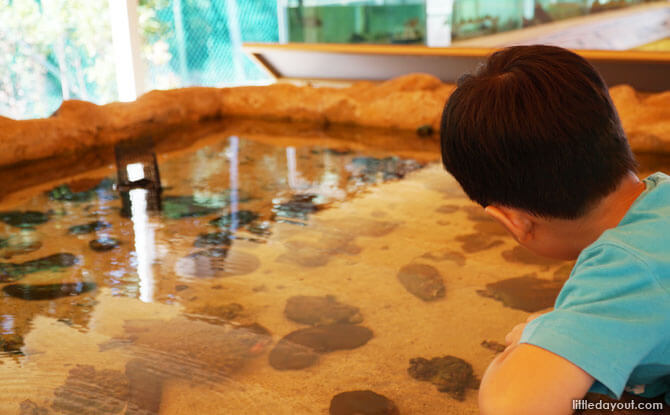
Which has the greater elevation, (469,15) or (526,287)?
(469,15)

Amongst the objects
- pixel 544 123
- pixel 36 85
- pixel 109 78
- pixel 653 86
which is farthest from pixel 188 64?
pixel 544 123

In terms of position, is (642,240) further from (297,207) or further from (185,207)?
(185,207)

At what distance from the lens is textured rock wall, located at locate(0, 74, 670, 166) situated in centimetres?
369

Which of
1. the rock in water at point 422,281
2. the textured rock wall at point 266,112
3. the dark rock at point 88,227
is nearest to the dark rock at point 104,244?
the dark rock at point 88,227

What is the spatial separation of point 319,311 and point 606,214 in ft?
3.48

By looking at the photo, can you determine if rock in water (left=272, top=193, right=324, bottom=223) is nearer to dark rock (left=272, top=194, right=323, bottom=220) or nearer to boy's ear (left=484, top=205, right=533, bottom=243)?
dark rock (left=272, top=194, right=323, bottom=220)

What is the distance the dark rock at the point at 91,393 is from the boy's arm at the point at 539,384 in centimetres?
96

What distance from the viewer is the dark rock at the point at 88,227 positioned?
2570mm

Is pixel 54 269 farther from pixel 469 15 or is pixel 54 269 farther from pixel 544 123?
pixel 469 15

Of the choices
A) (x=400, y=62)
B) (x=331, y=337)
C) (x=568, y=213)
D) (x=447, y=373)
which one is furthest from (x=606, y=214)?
(x=400, y=62)

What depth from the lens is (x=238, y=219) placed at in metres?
2.69

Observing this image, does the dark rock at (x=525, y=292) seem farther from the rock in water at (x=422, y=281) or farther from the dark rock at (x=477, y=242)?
the dark rock at (x=477, y=242)

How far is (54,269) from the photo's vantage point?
86.3 inches

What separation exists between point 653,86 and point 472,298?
11.0 ft
